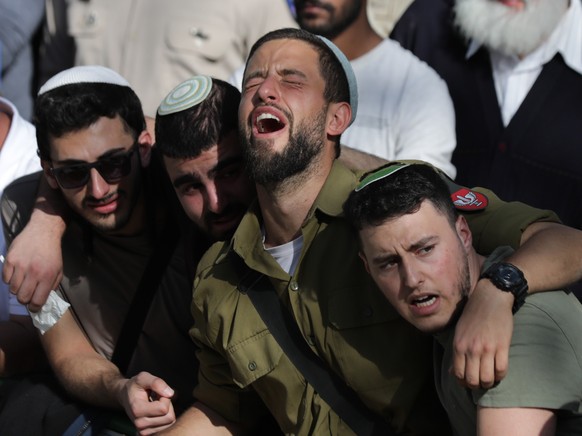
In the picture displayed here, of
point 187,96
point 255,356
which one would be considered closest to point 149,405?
point 255,356

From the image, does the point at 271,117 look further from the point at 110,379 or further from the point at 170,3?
the point at 170,3

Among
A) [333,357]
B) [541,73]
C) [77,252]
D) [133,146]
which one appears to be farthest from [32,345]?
[541,73]

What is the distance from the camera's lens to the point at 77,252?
4.08 m

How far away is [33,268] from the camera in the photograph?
3729mm

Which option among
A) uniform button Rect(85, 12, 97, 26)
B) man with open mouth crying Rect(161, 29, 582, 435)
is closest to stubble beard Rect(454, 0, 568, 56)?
man with open mouth crying Rect(161, 29, 582, 435)

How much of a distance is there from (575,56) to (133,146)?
2.04 metres

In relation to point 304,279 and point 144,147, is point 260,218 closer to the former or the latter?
point 304,279

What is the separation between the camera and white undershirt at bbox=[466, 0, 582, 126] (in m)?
4.61

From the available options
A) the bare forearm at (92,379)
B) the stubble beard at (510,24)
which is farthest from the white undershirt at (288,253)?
the stubble beard at (510,24)

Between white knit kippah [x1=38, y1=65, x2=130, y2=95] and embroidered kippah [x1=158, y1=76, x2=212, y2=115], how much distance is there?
52 centimetres

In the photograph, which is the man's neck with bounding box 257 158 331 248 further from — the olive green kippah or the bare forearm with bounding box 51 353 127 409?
the bare forearm with bounding box 51 353 127 409

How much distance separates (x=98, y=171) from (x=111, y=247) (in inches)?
15.3

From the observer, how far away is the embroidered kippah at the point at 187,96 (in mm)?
3459

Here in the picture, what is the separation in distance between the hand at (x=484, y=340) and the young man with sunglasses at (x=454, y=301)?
57mm
